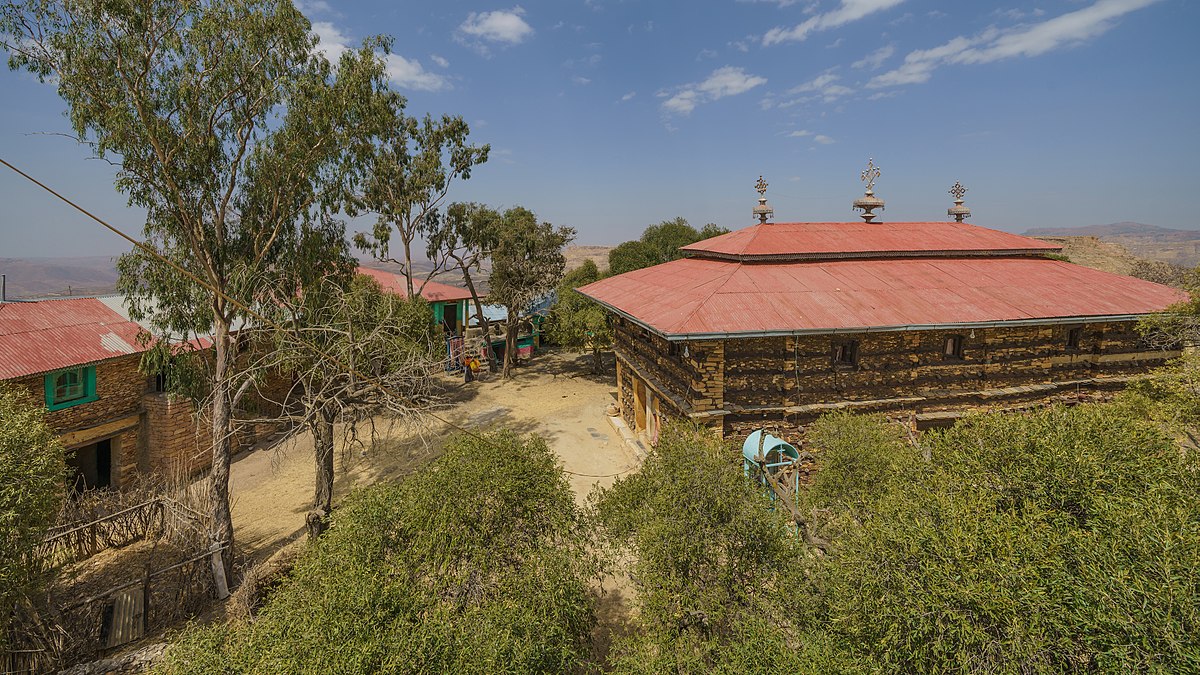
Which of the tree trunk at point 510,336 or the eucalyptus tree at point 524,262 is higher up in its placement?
the eucalyptus tree at point 524,262

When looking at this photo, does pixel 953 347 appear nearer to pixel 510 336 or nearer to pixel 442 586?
pixel 442 586

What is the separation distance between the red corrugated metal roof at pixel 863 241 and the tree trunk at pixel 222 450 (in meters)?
14.2

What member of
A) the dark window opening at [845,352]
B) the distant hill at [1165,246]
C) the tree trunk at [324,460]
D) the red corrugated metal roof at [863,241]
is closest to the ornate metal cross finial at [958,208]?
the red corrugated metal roof at [863,241]

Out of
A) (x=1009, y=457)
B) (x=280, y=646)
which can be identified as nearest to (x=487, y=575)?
(x=280, y=646)

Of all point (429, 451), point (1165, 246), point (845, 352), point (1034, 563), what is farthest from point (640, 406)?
point (1165, 246)

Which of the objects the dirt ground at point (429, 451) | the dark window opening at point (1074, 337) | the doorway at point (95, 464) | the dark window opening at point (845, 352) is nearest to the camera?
the dark window opening at point (845, 352)

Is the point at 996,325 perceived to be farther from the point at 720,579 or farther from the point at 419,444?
the point at 419,444

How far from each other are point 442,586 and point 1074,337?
17.7m

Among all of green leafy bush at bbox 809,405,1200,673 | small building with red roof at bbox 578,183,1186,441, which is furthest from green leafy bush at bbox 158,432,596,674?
small building with red roof at bbox 578,183,1186,441

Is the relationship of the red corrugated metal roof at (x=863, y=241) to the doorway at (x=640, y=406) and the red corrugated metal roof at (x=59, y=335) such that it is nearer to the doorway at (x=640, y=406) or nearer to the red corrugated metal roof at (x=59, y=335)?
the doorway at (x=640, y=406)

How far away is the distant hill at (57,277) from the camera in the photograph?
Result: 57.4 ft

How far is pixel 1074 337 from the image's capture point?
46.2ft

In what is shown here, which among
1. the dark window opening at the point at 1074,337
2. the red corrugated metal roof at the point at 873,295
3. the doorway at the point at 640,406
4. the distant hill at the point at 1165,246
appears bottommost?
the doorway at the point at 640,406

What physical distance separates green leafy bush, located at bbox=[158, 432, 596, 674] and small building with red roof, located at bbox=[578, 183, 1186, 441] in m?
5.44
